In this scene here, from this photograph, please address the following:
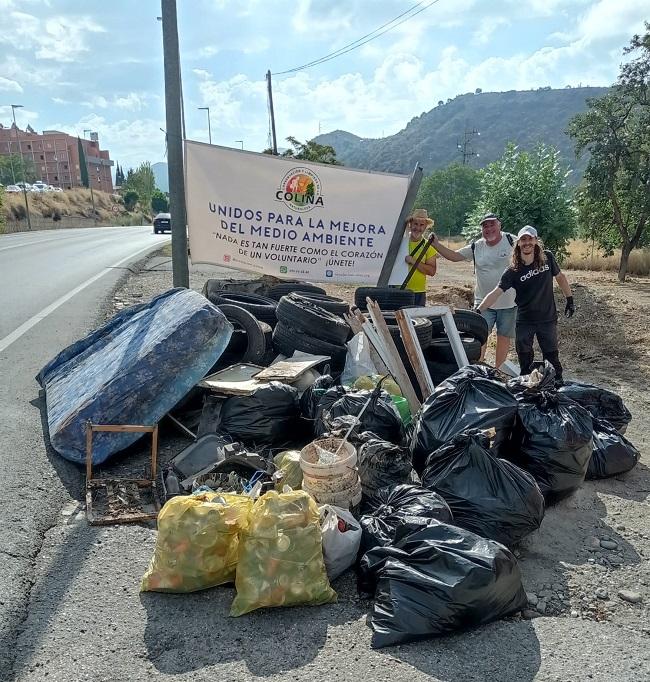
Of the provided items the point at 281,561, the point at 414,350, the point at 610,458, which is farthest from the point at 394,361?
the point at 281,561

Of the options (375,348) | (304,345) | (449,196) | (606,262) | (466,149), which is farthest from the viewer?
(466,149)

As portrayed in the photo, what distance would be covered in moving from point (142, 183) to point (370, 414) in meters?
106

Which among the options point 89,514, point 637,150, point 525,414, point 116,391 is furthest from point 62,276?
point 637,150

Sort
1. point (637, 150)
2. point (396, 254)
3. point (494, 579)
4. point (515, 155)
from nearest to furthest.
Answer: point (494, 579) → point (396, 254) → point (515, 155) → point (637, 150)

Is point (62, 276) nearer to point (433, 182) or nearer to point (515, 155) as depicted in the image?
point (515, 155)

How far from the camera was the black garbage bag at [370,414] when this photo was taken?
3.82 meters

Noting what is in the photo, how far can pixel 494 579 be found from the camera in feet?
7.91

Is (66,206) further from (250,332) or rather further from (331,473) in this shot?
(331,473)

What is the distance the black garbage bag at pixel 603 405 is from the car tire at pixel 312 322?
6.58 ft

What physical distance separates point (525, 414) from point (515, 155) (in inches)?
509

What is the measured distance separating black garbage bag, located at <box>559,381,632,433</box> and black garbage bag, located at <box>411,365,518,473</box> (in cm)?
120

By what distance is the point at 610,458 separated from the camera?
3982 mm

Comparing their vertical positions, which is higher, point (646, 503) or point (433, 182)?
point (433, 182)

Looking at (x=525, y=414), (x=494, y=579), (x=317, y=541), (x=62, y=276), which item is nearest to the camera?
(x=494, y=579)
